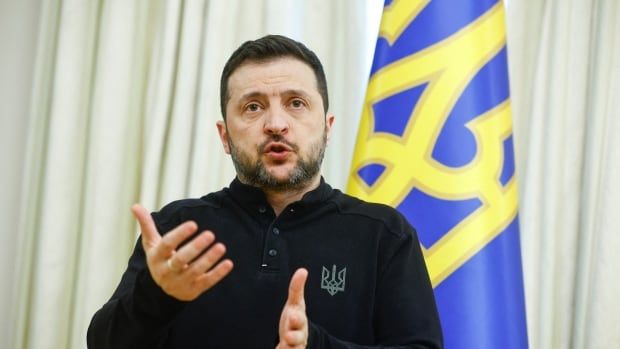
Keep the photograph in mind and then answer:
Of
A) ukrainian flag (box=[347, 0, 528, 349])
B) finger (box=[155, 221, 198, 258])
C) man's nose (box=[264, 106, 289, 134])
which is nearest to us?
finger (box=[155, 221, 198, 258])

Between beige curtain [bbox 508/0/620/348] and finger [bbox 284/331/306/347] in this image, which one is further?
beige curtain [bbox 508/0/620/348]

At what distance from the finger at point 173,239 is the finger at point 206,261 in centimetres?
4

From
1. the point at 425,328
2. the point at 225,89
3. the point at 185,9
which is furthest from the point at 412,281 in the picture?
the point at 185,9

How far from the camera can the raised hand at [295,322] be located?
0.96m

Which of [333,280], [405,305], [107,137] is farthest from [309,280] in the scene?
[107,137]

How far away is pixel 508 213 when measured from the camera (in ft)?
5.87

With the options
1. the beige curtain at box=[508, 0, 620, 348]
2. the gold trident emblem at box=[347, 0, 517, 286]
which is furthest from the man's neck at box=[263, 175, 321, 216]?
the beige curtain at box=[508, 0, 620, 348]

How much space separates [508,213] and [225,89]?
856 millimetres

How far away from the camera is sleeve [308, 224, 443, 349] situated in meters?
1.16

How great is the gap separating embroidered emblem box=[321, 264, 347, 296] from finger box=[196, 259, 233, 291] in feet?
1.01

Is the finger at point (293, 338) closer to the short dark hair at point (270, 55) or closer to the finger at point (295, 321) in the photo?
the finger at point (295, 321)

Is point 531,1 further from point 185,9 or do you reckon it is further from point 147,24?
point 147,24

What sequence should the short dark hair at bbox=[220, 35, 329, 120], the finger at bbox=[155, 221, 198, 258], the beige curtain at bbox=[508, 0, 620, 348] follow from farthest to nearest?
the beige curtain at bbox=[508, 0, 620, 348] → the short dark hair at bbox=[220, 35, 329, 120] → the finger at bbox=[155, 221, 198, 258]

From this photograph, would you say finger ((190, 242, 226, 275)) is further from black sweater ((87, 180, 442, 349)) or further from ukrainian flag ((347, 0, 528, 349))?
ukrainian flag ((347, 0, 528, 349))
